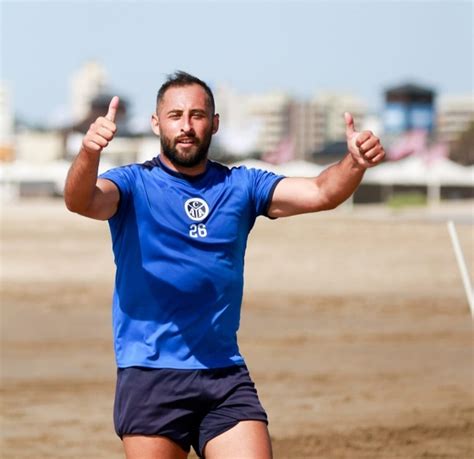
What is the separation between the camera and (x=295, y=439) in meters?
8.80

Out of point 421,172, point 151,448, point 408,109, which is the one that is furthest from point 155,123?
point 408,109

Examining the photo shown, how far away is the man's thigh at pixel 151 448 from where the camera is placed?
4.41 meters

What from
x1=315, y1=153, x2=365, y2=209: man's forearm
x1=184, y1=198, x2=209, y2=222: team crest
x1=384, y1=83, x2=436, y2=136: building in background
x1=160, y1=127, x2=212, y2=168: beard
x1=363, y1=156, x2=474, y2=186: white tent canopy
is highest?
x1=160, y1=127, x2=212, y2=168: beard

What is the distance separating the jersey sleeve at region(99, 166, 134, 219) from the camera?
4.46 meters

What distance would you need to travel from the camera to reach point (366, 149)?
432 cm

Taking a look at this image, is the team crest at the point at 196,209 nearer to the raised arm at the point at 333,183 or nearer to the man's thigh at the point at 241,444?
the raised arm at the point at 333,183

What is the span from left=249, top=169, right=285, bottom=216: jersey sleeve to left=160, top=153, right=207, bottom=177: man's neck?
0.21 m

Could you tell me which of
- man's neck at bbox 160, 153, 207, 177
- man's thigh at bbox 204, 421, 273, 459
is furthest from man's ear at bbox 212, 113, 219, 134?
man's thigh at bbox 204, 421, 273, 459

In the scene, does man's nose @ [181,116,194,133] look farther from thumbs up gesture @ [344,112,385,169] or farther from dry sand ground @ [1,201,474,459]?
dry sand ground @ [1,201,474,459]

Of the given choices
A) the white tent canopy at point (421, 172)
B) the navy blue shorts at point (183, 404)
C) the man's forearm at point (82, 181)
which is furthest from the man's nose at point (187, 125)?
the white tent canopy at point (421, 172)

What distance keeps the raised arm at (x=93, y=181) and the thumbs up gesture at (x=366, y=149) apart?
2.53ft

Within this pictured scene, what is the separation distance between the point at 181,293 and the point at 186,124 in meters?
0.55

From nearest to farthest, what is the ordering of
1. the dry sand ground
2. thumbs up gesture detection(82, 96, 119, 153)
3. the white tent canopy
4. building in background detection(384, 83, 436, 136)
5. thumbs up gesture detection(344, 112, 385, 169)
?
thumbs up gesture detection(82, 96, 119, 153) < thumbs up gesture detection(344, 112, 385, 169) < the dry sand ground < the white tent canopy < building in background detection(384, 83, 436, 136)

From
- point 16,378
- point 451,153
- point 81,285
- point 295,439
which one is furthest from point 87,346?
point 451,153
